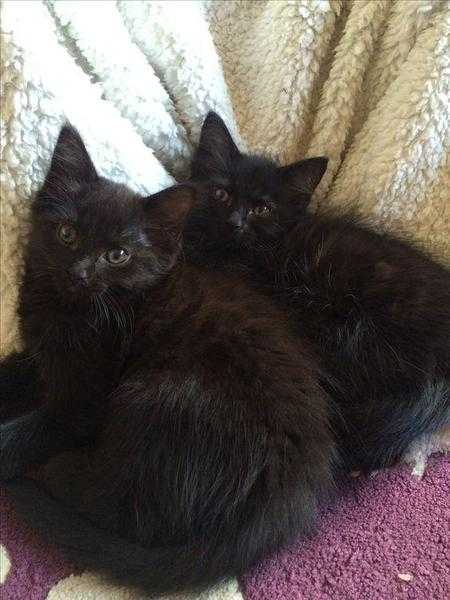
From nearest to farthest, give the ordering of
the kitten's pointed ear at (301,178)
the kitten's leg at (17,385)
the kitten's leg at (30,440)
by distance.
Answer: the kitten's leg at (30,440)
the kitten's leg at (17,385)
the kitten's pointed ear at (301,178)

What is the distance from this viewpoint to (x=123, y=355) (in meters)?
1.09

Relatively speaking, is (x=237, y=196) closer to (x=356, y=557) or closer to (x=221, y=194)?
(x=221, y=194)

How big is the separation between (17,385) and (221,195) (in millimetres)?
603

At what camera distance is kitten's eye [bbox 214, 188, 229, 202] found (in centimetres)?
138

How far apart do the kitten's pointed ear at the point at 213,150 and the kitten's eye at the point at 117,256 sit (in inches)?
14.5

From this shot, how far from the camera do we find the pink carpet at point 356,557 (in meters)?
0.88

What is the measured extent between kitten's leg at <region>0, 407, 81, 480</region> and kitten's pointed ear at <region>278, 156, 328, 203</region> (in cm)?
70

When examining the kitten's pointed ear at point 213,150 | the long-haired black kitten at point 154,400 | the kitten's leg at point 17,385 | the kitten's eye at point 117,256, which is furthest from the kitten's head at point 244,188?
the kitten's leg at point 17,385

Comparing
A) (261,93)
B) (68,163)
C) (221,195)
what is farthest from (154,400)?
(261,93)

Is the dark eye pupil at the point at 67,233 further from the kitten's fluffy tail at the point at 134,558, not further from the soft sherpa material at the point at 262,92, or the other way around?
the kitten's fluffy tail at the point at 134,558

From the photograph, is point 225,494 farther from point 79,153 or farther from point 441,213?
point 441,213

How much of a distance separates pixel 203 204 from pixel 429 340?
574mm

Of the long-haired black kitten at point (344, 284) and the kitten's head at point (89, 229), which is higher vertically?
the kitten's head at point (89, 229)

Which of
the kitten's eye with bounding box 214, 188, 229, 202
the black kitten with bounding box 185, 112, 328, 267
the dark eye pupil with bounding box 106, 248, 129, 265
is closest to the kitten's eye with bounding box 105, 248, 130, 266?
the dark eye pupil with bounding box 106, 248, 129, 265
